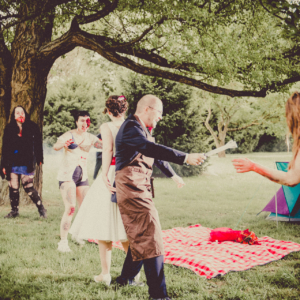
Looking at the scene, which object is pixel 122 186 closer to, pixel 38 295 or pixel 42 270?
pixel 38 295

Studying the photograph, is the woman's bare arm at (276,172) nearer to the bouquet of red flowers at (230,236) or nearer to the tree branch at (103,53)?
the bouquet of red flowers at (230,236)

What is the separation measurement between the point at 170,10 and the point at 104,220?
5.65 metres

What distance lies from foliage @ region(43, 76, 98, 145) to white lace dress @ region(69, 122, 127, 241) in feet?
71.9

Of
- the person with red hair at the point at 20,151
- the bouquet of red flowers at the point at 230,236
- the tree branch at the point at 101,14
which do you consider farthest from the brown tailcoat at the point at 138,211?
the tree branch at the point at 101,14

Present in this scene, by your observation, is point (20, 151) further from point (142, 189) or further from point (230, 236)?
point (142, 189)

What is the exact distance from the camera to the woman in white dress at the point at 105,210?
355 centimetres

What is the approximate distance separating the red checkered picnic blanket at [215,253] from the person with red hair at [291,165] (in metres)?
2.03

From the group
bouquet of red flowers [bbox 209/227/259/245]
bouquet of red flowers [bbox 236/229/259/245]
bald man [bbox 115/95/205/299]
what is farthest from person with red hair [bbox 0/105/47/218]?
bald man [bbox 115/95/205/299]

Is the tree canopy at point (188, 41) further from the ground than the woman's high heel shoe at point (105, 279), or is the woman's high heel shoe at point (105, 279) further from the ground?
the tree canopy at point (188, 41)

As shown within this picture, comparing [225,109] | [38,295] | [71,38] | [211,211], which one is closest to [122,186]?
[38,295]

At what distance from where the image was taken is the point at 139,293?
3.58m

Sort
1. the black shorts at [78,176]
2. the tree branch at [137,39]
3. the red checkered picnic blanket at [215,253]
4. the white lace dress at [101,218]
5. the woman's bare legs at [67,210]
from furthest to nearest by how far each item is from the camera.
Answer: the tree branch at [137,39] → the black shorts at [78,176] → the woman's bare legs at [67,210] → the red checkered picnic blanket at [215,253] → the white lace dress at [101,218]

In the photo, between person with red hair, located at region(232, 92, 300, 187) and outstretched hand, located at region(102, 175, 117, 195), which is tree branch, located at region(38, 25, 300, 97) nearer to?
outstretched hand, located at region(102, 175, 117, 195)

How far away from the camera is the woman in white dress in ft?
11.7
